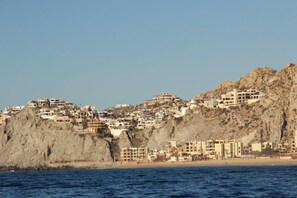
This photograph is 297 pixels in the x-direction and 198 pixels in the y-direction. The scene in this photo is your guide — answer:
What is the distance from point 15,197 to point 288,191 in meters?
29.0

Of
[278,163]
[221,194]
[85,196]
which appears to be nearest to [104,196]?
[85,196]

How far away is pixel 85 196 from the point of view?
67312mm

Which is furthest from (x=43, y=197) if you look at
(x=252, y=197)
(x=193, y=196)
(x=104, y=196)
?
(x=252, y=197)

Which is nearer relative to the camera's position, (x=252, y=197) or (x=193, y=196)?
(x=252, y=197)

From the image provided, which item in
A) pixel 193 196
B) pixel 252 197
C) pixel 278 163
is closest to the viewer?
pixel 252 197

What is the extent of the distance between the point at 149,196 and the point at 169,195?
2.09 m

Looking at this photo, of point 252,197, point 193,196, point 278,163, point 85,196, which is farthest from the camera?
point 278,163

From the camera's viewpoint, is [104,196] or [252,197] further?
[104,196]

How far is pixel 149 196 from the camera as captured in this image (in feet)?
209

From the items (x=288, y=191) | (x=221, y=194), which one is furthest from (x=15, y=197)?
(x=288, y=191)

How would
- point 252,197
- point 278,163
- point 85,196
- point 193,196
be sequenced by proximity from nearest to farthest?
point 252,197 < point 193,196 < point 85,196 < point 278,163

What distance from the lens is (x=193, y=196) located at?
62.6m

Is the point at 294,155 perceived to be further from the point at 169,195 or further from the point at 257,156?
the point at 169,195

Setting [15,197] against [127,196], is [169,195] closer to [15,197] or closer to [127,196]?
[127,196]
